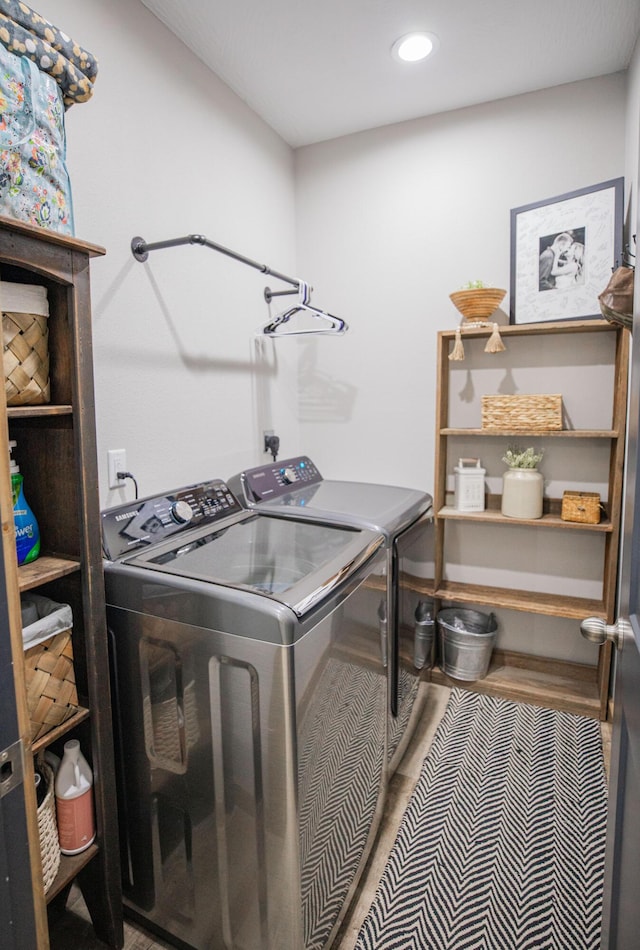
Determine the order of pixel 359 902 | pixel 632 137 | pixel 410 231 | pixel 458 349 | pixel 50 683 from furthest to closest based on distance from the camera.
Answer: pixel 410 231, pixel 458 349, pixel 632 137, pixel 359 902, pixel 50 683

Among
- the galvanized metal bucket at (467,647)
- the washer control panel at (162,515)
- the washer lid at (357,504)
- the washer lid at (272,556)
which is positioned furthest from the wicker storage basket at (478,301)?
the galvanized metal bucket at (467,647)

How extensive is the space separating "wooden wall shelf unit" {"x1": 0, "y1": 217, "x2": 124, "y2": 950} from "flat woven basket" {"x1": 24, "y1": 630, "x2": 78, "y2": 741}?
26mm

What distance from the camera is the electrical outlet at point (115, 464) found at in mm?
1629

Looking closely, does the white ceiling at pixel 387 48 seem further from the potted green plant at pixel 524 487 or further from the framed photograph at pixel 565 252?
the potted green plant at pixel 524 487

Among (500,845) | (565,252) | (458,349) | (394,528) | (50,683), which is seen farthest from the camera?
(458,349)

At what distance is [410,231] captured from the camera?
251 cm

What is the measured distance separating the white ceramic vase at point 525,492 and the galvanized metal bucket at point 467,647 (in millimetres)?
608

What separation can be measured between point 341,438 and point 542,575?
123 cm

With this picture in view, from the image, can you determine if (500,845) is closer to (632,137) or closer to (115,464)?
(115,464)

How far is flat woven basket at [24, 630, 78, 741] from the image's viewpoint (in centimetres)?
105

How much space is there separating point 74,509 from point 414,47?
2.09 meters

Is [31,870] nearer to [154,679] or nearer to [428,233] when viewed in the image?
[154,679]

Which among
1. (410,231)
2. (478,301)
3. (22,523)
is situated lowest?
(22,523)

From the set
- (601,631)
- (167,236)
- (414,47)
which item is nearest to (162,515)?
(167,236)
